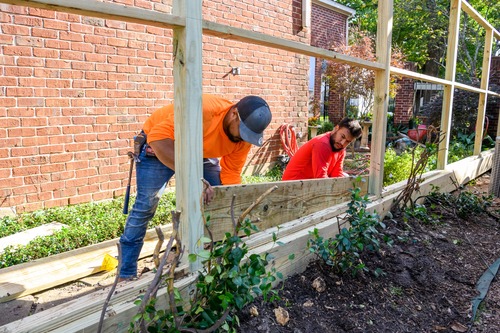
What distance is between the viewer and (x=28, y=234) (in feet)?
13.5

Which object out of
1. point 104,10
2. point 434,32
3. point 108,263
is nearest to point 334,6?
point 434,32

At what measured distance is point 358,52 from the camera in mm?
14422

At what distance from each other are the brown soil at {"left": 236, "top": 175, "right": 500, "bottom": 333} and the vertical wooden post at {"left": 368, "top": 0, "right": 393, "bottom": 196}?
0.47 m

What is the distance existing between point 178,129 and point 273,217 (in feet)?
3.42

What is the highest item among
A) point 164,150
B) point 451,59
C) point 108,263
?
point 451,59

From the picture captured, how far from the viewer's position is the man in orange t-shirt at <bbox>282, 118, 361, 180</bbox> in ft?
12.9

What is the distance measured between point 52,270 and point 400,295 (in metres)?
2.78

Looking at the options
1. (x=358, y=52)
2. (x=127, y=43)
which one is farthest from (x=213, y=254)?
(x=358, y=52)

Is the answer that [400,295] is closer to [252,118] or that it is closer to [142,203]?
[252,118]

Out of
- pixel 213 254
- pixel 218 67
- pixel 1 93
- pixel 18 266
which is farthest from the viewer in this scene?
pixel 218 67

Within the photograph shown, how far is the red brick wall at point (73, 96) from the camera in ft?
15.3

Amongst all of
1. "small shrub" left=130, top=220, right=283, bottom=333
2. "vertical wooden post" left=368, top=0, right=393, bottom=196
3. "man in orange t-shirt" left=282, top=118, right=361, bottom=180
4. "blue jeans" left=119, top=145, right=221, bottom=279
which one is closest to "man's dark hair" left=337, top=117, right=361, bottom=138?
"man in orange t-shirt" left=282, top=118, right=361, bottom=180

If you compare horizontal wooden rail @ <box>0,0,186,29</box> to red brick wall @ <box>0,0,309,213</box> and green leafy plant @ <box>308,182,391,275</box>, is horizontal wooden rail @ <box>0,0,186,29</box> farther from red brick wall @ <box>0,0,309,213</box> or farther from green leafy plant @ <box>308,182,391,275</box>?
red brick wall @ <box>0,0,309,213</box>

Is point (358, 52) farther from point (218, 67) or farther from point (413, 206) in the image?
point (413, 206)
